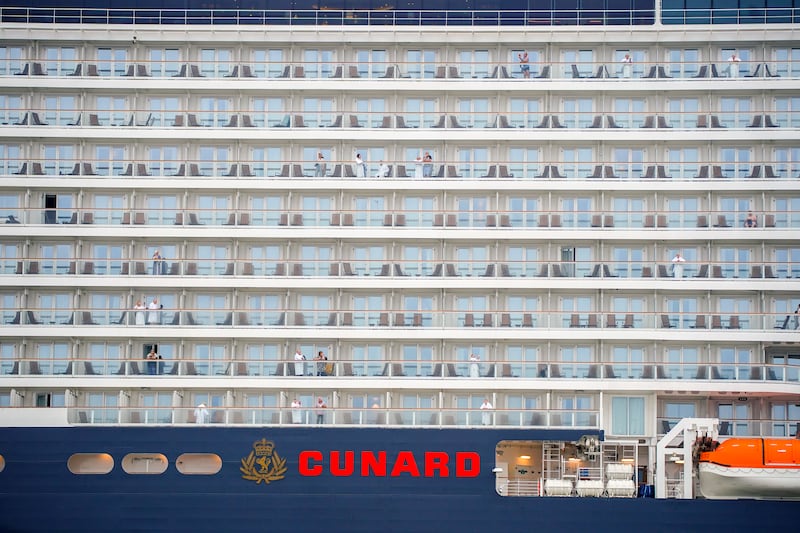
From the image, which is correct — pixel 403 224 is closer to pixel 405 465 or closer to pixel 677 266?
pixel 405 465

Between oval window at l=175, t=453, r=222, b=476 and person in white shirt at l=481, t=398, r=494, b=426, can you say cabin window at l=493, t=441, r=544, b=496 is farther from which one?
oval window at l=175, t=453, r=222, b=476

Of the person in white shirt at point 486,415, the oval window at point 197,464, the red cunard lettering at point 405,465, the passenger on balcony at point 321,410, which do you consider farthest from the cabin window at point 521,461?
the oval window at point 197,464

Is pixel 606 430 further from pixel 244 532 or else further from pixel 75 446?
pixel 75 446

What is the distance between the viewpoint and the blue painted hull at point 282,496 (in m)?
40.8

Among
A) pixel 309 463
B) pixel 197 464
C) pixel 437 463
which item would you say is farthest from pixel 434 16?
pixel 197 464

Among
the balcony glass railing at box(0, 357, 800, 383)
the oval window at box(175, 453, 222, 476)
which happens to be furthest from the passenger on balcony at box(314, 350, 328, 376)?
the oval window at box(175, 453, 222, 476)

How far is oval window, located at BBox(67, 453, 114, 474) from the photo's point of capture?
1642 inches

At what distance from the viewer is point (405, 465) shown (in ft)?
135

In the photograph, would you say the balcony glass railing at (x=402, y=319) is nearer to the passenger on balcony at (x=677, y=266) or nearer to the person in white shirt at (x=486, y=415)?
the passenger on balcony at (x=677, y=266)

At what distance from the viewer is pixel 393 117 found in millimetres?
45594

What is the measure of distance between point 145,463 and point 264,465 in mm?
3757

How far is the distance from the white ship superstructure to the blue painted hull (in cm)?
111

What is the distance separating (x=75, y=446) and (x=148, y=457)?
7.13 feet

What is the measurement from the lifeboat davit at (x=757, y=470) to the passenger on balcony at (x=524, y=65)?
13.6m
